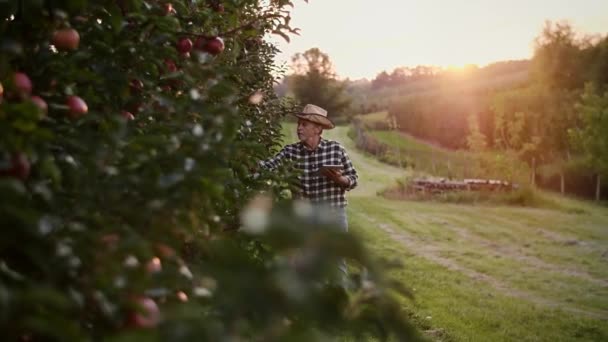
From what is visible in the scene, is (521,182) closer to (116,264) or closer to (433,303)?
(433,303)

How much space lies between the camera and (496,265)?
383 inches

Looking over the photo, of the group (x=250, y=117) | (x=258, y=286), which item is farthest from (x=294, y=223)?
(x=250, y=117)

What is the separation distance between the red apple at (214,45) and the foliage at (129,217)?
51 millimetres

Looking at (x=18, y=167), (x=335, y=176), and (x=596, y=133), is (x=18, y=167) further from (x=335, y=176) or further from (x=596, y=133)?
(x=596, y=133)

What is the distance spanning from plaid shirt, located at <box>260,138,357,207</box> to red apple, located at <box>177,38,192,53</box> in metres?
2.99

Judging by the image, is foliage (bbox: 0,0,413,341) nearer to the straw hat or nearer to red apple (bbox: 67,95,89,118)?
red apple (bbox: 67,95,89,118)

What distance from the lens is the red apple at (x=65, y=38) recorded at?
146 cm

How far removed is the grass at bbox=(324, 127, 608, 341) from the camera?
6328 millimetres

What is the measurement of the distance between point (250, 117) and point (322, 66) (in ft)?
128

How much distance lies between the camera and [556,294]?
806 cm

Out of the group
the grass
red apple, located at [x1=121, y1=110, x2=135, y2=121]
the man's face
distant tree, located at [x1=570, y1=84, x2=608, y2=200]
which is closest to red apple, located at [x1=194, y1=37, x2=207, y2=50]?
red apple, located at [x1=121, y1=110, x2=135, y2=121]

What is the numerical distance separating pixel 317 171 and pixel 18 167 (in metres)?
3.86

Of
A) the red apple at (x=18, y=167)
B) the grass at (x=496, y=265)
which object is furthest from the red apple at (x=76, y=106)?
the grass at (x=496, y=265)

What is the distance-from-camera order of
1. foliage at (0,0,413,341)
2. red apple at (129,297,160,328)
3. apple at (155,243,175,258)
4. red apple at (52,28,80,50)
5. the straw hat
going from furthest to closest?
Result: 1. the straw hat
2. red apple at (52,28,80,50)
3. apple at (155,243,175,258)
4. red apple at (129,297,160,328)
5. foliage at (0,0,413,341)
